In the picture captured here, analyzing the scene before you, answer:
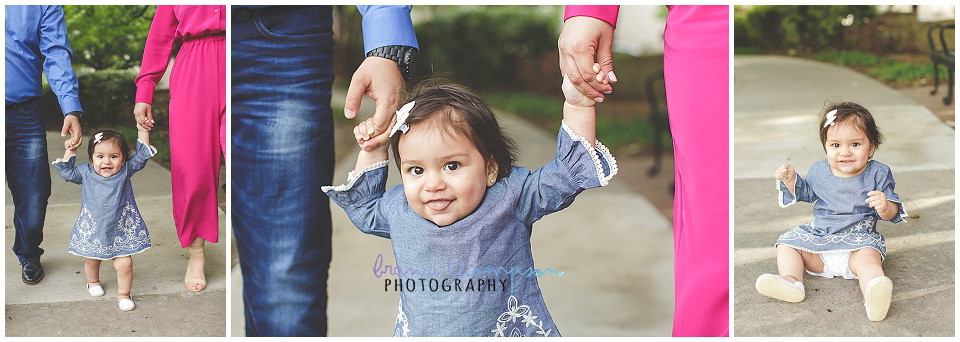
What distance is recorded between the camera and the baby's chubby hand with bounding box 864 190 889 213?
2.73 m

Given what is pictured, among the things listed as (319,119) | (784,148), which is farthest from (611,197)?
(319,119)

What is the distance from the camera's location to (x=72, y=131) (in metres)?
2.87

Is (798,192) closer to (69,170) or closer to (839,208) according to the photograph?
(839,208)

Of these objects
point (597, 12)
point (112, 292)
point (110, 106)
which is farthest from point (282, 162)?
point (597, 12)

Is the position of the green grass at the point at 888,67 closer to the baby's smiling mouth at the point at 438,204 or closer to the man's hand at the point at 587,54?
the man's hand at the point at 587,54

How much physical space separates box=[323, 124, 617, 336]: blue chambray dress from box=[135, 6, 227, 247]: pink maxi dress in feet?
1.86

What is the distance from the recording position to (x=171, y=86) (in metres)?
2.93

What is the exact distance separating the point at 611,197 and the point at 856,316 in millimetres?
4567

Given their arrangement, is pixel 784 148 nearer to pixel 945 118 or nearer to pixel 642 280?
pixel 945 118

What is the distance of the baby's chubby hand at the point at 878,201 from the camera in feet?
8.95

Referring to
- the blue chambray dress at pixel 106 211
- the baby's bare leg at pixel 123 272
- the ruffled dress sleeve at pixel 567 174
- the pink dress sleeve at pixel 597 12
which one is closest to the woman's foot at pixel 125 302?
the baby's bare leg at pixel 123 272

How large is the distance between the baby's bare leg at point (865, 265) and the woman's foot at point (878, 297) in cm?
3

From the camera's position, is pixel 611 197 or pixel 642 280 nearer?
pixel 642 280

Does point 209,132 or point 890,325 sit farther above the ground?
point 209,132
